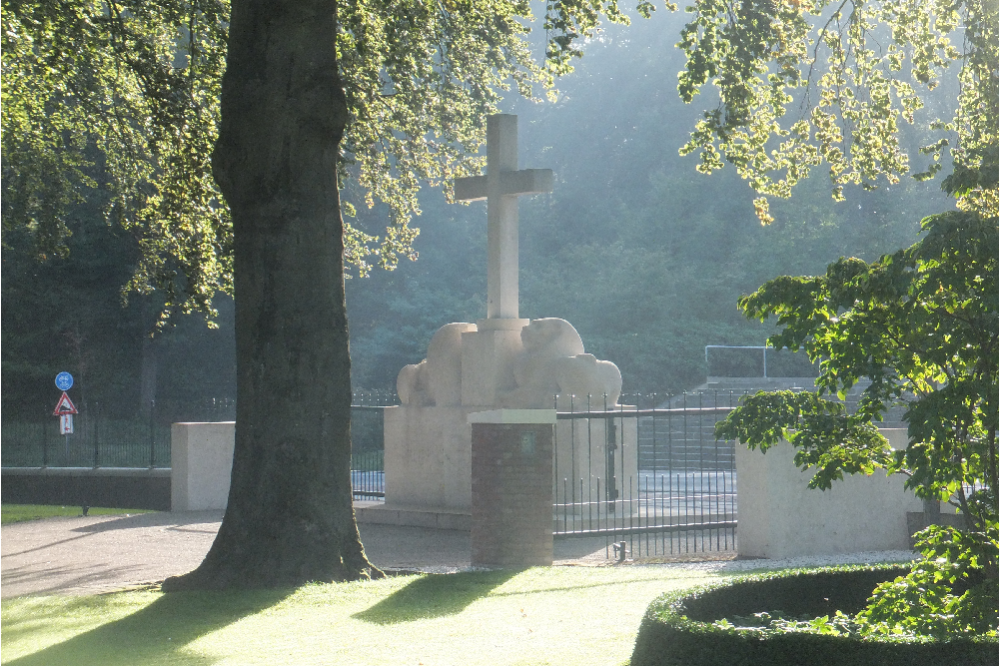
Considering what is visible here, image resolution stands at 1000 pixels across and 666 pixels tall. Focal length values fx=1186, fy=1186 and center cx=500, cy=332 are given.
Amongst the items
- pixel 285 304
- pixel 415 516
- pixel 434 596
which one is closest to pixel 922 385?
pixel 434 596

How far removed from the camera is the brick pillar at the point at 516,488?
10.8 metres

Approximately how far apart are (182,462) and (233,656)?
37.7ft

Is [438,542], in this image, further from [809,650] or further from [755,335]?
[755,335]

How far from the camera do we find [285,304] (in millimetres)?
9414

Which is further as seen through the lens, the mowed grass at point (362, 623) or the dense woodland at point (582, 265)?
the dense woodland at point (582, 265)

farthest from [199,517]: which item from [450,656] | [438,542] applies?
[450,656]

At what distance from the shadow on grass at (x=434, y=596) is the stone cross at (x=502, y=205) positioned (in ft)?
20.4

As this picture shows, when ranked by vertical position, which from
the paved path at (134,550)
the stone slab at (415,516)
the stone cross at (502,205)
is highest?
the stone cross at (502,205)

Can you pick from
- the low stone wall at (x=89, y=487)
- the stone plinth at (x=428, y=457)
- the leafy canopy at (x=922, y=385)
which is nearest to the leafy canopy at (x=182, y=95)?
the stone plinth at (x=428, y=457)

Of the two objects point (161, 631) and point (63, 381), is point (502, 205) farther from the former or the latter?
point (63, 381)

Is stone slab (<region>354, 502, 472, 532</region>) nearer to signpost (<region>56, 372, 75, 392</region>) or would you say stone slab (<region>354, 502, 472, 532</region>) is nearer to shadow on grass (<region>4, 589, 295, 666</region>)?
shadow on grass (<region>4, 589, 295, 666</region>)

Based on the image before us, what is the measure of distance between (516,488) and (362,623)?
10.8 feet

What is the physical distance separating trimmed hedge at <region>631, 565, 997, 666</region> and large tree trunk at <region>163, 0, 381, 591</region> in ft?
12.6

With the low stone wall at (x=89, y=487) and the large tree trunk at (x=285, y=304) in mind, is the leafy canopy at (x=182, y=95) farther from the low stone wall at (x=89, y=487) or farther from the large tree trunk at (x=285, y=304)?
the low stone wall at (x=89, y=487)
